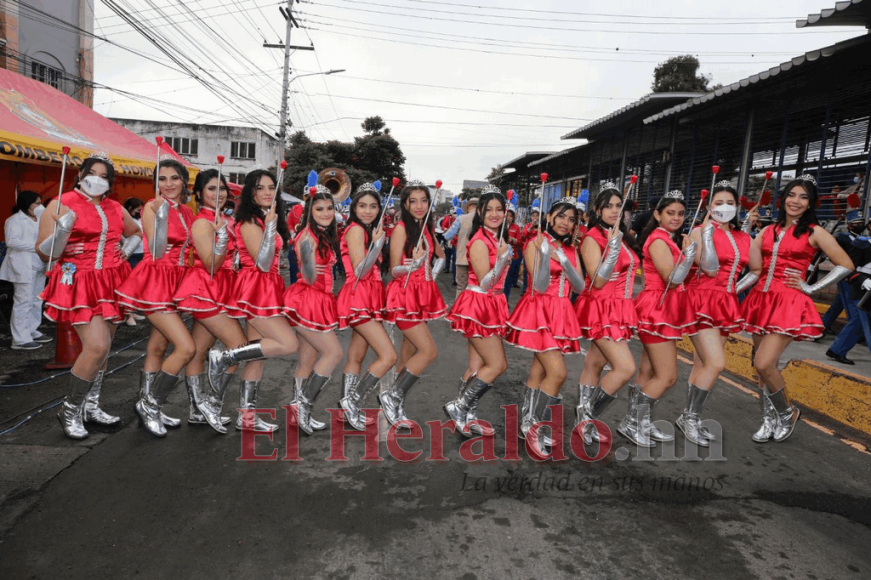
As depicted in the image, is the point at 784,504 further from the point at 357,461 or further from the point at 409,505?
the point at 357,461

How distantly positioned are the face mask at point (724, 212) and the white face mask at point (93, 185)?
15.2 feet

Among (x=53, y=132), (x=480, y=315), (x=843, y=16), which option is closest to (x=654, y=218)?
(x=480, y=315)

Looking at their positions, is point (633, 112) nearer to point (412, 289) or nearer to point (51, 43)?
point (412, 289)

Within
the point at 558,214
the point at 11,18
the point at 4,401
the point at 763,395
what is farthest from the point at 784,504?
the point at 11,18

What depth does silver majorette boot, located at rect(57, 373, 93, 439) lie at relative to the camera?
407 centimetres

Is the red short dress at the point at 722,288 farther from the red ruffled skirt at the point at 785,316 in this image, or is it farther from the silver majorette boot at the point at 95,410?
the silver majorette boot at the point at 95,410

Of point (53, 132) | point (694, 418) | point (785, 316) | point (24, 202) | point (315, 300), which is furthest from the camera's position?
point (53, 132)

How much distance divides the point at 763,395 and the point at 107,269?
5.31m

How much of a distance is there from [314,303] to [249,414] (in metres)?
1.05

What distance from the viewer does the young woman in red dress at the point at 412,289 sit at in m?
4.22

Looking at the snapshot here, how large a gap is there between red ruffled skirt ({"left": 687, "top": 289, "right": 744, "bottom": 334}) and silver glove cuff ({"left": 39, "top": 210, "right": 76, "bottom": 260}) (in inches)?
181

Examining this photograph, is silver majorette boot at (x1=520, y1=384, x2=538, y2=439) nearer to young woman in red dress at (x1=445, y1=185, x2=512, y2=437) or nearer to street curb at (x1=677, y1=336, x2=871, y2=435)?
young woman in red dress at (x1=445, y1=185, x2=512, y2=437)

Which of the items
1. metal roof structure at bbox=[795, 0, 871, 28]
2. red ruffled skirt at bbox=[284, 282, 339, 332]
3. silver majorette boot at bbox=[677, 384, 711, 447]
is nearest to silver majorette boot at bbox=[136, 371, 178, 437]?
red ruffled skirt at bbox=[284, 282, 339, 332]

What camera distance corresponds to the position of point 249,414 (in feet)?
14.1
